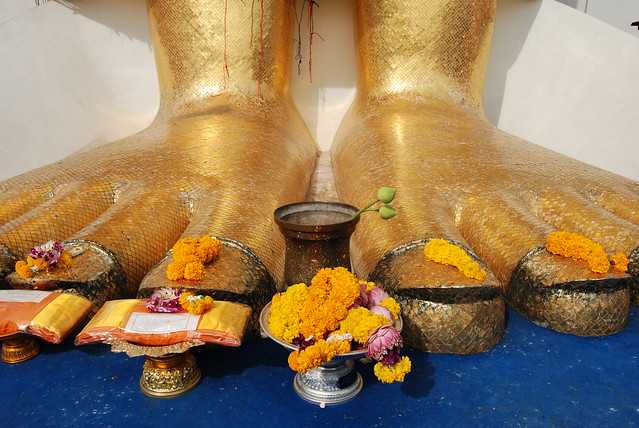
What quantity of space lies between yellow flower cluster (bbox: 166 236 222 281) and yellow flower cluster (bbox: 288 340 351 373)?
1.17ft

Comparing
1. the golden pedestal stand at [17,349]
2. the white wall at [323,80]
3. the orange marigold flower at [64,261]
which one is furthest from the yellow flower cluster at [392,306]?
the white wall at [323,80]

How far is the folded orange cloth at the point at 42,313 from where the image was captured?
1.27m

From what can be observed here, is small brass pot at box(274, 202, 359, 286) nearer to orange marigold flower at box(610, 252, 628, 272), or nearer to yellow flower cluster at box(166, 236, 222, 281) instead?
yellow flower cluster at box(166, 236, 222, 281)

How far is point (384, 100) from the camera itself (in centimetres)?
→ 254

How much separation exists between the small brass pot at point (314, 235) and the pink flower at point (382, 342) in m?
0.25

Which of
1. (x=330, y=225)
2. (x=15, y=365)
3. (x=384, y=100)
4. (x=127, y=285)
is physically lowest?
(x=15, y=365)

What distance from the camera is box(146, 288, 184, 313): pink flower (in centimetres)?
125

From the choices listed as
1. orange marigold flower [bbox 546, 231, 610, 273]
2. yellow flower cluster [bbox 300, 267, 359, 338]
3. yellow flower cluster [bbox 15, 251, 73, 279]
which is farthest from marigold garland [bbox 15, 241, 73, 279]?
orange marigold flower [bbox 546, 231, 610, 273]

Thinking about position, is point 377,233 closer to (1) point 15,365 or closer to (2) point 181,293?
(2) point 181,293

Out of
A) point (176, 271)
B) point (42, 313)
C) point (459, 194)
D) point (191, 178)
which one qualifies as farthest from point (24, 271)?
point (459, 194)

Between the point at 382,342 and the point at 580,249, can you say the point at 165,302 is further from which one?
the point at 580,249

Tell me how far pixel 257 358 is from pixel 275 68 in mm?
1560

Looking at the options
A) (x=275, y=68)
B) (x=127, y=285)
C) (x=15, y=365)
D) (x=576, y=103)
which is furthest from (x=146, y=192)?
(x=576, y=103)

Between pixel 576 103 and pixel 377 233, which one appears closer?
pixel 377 233
